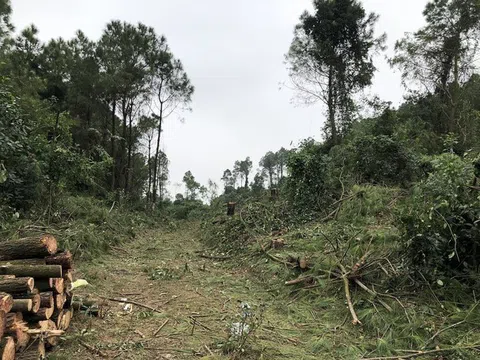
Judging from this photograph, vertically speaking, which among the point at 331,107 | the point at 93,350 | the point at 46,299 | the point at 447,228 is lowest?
the point at 93,350

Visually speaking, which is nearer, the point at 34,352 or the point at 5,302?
the point at 5,302

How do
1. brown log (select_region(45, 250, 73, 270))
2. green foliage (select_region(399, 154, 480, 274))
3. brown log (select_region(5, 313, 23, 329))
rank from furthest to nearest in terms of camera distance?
1. green foliage (select_region(399, 154, 480, 274))
2. brown log (select_region(45, 250, 73, 270))
3. brown log (select_region(5, 313, 23, 329))

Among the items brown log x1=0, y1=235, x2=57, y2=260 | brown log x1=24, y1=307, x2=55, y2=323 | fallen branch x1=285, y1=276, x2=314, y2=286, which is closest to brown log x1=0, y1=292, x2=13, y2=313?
brown log x1=24, y1=307, x2=55, y2=323

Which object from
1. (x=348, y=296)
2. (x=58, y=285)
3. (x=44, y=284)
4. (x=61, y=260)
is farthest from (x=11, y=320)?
(x=348, y=296)

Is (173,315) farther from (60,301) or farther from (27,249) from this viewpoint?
(27,249)

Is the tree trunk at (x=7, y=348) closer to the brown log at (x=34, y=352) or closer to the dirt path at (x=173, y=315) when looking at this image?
the brown log at (x=34, y=352)

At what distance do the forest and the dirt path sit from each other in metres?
0.04

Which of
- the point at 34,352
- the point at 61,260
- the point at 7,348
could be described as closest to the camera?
the point at 7,348

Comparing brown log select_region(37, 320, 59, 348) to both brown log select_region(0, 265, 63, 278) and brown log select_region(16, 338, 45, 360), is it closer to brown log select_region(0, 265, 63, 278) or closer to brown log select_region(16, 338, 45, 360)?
brown log select_region(16, 338, 45, 360)

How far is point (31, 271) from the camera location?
3623 mm

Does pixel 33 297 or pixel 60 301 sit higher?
pixel 33 297

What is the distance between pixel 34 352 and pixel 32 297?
1.52 feet

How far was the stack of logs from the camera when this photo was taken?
118 inches

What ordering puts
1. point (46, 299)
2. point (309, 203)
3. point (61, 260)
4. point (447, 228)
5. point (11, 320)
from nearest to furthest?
point (11, 320), point (46, 299), point (61, 260), point (447, 228), point (309, 203)
